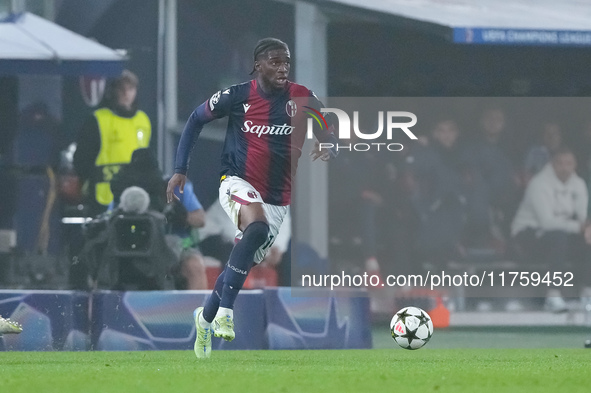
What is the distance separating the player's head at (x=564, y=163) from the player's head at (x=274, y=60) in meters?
5.30

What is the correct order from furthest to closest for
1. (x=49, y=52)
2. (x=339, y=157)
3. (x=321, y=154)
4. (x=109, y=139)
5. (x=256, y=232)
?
(x=339, y=157) < (x=109, y=139) < (x=49, y=52) < (x=321, y=154) < (x=256, y=232)

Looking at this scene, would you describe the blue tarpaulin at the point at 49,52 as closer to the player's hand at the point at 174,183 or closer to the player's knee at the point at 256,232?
the player's hand at the point at 174,183

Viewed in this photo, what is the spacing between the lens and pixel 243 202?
713 cm

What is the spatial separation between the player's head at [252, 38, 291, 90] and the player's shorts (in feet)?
2.15

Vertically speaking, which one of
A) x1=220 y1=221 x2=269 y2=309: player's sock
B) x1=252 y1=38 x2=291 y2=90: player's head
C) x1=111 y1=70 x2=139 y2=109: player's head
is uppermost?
x1=111 y1=70 x2=139 y2=109: player's head

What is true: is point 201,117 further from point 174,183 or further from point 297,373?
point 297,373

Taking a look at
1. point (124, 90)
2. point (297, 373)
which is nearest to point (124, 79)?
point (124, 90)

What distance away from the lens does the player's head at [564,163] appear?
12.0m

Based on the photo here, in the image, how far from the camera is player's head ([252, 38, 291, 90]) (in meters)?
7.33

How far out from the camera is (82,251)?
10.8 metres

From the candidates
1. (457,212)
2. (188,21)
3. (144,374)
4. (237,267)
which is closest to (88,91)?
(188,21)

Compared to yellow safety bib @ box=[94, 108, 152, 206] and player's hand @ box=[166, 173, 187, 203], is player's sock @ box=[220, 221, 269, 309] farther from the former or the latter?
yellow safety bib @ box=[94, 108, 152, 206]

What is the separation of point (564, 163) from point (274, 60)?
5.47 metres

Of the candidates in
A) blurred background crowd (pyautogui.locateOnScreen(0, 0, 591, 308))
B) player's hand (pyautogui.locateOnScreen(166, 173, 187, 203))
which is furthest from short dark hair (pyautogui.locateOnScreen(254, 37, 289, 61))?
blurred background crowd (pyautogui.locateOnScreen(0, 0, 591, 308))
